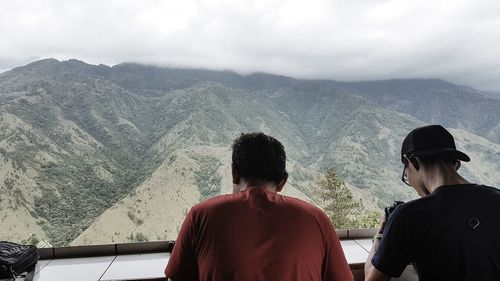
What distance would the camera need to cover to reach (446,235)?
964mm

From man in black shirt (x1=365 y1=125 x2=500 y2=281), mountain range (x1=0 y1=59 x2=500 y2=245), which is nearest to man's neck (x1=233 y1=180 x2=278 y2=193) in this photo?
man in black shirt (x1=365 y1=125 x2=500 y2=281)

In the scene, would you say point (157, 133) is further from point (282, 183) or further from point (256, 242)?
point (256, 242)

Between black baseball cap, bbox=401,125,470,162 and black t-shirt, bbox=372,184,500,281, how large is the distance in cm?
12

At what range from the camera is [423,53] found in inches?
293

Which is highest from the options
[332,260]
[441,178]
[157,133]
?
[441,178]

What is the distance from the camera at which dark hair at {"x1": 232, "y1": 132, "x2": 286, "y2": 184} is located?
0.95m

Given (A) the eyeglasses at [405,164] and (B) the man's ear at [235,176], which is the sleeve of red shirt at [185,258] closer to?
(B) the man's ear at [235,176]

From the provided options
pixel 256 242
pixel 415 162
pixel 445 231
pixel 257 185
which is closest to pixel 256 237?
pixel 256 242

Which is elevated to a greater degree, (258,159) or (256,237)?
(258,159)

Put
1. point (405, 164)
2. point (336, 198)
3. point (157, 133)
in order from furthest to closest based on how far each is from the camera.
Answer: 1. point (157, 133)
2. point (336, 198)
3. point (405, 164)

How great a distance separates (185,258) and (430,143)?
79 centimetres

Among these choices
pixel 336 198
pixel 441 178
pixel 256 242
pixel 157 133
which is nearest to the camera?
pixel 256 242

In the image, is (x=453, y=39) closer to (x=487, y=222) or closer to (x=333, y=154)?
(x=333, y=154)

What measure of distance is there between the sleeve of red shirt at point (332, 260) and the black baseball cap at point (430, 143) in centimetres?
43
